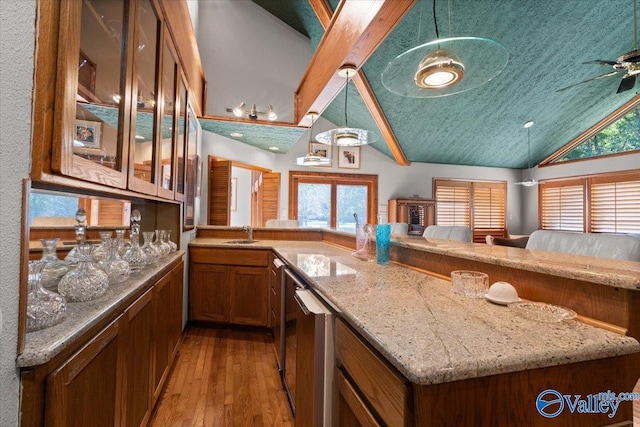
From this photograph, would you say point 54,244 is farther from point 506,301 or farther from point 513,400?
point 506,301

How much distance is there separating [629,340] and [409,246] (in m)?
0.96

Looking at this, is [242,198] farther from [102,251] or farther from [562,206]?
[562,206]

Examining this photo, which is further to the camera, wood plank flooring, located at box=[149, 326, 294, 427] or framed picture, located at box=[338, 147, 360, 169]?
framed picture, located at box=[338, 147, 360, 169]

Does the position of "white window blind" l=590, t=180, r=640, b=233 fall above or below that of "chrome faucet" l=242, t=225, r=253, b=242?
above

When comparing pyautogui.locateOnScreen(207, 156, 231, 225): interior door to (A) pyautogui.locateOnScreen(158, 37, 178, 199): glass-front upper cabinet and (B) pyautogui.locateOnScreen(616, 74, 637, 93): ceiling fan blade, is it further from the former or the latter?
(B) pyautogui.locateOnScreen(616, 74, 637, 93): ceiling fan blade

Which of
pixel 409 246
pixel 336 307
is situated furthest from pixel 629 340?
pixel 409 246

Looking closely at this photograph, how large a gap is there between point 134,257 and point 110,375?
753 mm

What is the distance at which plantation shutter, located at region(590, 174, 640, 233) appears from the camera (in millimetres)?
5430

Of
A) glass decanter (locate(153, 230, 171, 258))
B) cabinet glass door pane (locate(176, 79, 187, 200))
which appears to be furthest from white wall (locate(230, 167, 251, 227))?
glass decanter (locate(153, 230, 171, 258))

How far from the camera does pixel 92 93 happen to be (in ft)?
3.11

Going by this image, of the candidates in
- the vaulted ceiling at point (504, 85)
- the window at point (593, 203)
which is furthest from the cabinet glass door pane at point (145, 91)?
the window at point (593, 203)

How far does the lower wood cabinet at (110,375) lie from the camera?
68 cm

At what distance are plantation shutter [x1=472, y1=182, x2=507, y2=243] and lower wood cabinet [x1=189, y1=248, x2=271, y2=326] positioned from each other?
20.5ft

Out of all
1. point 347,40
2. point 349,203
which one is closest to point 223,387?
point 347,40
